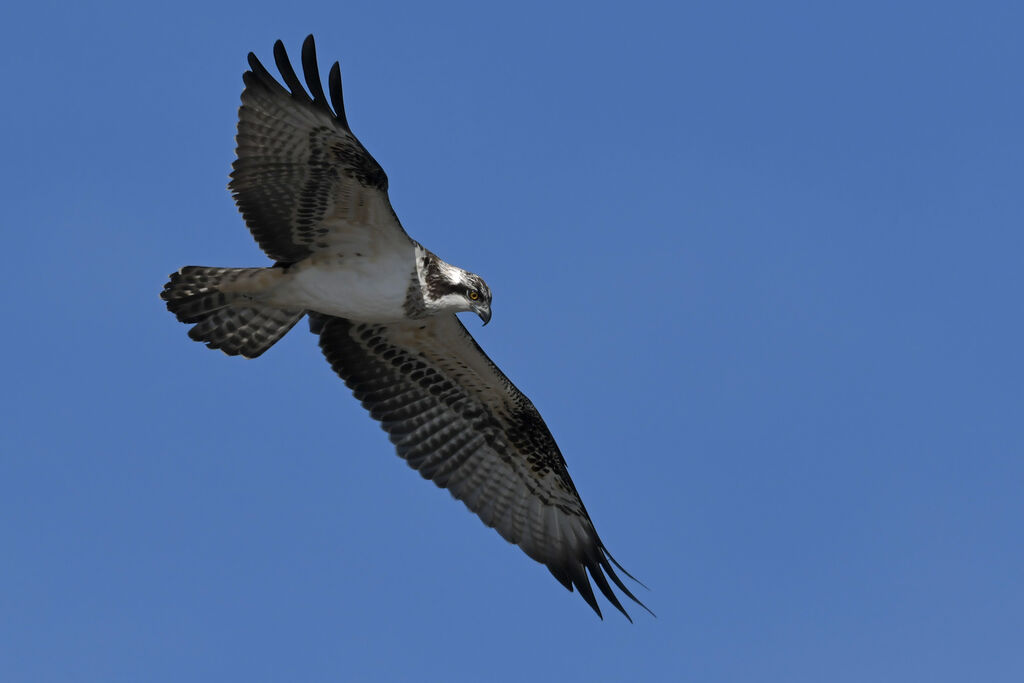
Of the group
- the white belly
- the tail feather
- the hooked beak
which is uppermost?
the hooked beak

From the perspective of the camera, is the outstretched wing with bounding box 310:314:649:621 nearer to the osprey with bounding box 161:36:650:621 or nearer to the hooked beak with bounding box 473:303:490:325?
the osprey with bounding box 161:36:650:621

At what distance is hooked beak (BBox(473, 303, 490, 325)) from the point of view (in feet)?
37.5

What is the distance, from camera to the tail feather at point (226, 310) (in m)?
11.5

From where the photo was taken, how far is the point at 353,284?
11.4 meters

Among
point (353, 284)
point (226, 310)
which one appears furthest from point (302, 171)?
point (226, 310)

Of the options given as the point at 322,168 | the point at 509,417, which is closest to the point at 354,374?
the point at 509,417

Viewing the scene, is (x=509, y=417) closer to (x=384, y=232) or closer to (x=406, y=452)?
(x=406, y=452)

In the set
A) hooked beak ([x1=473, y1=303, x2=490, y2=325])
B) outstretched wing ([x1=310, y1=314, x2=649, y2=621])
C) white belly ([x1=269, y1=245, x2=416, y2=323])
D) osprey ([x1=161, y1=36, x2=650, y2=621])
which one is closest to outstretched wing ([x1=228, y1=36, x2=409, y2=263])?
osprey ([x1=161, y1=36, x2=650, y2=621])

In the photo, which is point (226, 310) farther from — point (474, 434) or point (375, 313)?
point (474, 434)

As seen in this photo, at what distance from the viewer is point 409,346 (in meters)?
12.7

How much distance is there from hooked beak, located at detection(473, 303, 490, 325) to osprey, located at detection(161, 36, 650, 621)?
0.04ft

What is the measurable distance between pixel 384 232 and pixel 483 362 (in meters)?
1.90

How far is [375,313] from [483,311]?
0.86 metres

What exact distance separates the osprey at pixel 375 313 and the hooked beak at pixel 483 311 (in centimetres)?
1
